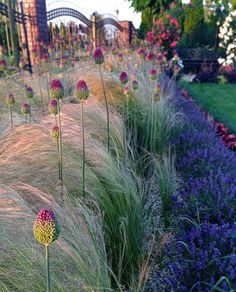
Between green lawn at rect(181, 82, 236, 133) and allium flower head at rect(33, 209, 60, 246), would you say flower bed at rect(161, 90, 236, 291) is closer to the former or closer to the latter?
allium flower head at rect(33, 209, 60, 246)

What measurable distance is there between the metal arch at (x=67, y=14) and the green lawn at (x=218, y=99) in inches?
128

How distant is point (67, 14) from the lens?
371 inches

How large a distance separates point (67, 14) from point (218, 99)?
449 centimetres

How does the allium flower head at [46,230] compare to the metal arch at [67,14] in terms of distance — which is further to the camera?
the metal arch at [67,14]

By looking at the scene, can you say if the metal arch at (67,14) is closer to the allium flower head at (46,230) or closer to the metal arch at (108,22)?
the metal arch at (108,22)

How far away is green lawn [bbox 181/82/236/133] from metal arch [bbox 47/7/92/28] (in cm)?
326

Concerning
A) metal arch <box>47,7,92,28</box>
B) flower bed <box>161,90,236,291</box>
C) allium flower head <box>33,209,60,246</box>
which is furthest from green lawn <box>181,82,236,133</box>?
allium flower head <box>33,209,60,246</box>

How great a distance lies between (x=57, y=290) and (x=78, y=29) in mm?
9214

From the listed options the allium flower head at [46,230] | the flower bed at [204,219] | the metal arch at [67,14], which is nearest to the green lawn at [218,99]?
the flower bed at [204,219]

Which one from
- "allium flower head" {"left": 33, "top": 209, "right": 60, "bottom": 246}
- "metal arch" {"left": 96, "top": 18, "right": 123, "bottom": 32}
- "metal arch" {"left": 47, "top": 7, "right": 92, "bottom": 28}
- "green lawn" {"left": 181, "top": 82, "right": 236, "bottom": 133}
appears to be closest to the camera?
"allium flower head" {"left": 33, "top": 209, "right": 60, "bottom": 246}

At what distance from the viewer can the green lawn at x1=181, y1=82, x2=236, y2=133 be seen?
19.4ft

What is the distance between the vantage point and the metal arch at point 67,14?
848 cm

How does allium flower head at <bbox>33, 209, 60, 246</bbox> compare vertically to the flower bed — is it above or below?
above

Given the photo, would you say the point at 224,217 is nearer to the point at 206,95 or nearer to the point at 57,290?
the point at 57,290
